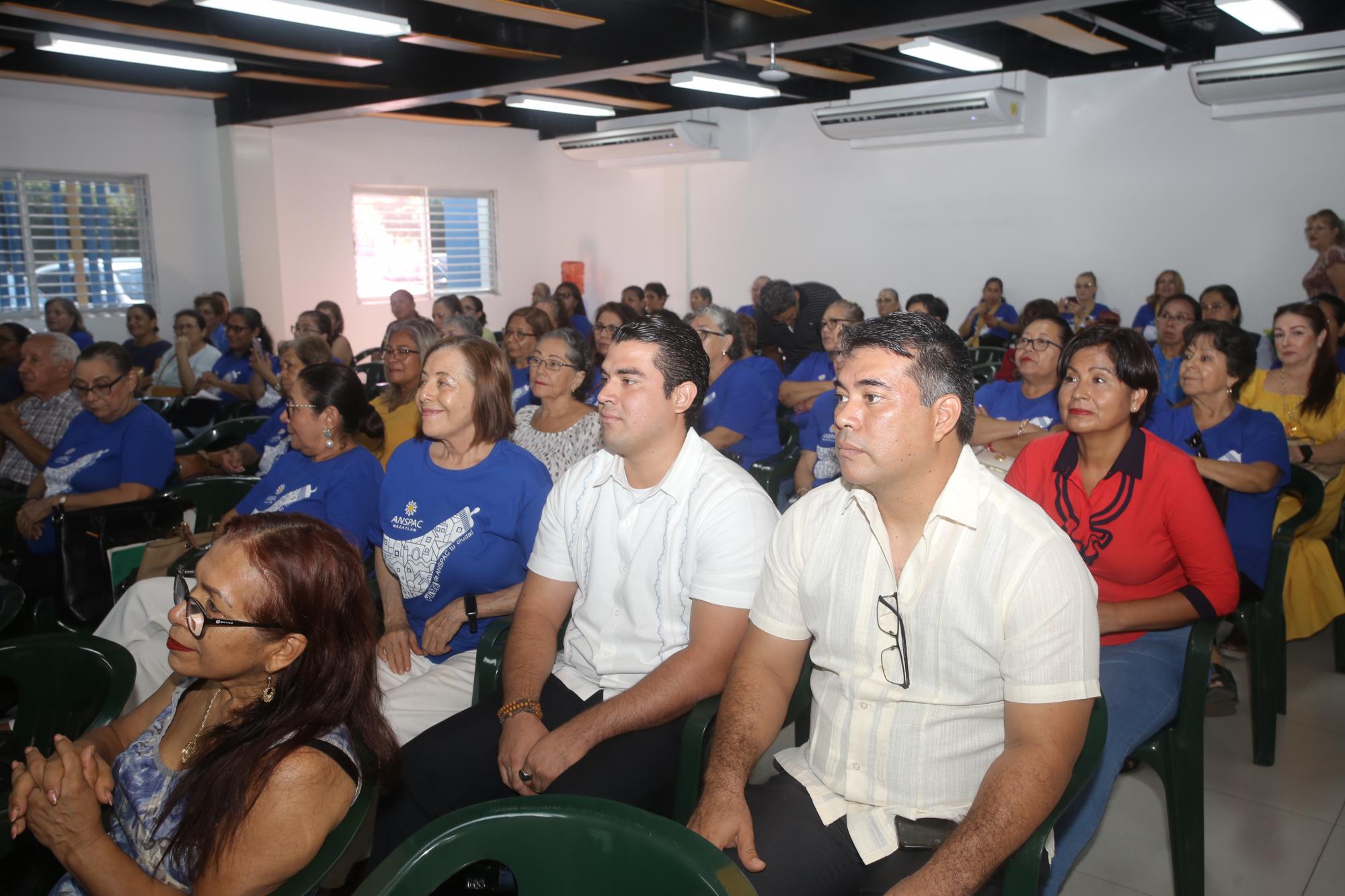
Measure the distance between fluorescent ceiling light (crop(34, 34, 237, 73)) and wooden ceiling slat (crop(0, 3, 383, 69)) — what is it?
82 mm

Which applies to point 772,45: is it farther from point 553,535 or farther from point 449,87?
point 553,535

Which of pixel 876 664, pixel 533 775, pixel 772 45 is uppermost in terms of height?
pixel 772 45

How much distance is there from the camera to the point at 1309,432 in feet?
11.8

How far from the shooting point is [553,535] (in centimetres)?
219

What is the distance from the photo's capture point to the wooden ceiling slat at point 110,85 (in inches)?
297

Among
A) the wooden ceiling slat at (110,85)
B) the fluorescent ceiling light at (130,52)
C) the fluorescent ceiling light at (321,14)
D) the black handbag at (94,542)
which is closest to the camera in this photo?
the black handbag at (94,542)

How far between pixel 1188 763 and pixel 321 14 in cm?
540

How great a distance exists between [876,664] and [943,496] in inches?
12.4

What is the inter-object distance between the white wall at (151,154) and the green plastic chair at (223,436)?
18.1ft

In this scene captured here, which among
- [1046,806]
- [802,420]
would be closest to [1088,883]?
[1046,806]

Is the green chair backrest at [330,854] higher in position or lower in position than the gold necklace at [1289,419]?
lower

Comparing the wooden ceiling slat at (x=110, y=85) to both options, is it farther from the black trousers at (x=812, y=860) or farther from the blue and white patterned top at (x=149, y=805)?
Answer: the black trousers at (x=812, y=860)

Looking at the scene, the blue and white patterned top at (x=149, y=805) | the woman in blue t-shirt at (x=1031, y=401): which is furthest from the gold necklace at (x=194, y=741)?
the woman in blue t-shirt at (x=1031, y=401)

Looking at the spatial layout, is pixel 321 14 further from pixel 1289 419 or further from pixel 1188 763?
pixel 1188 763
